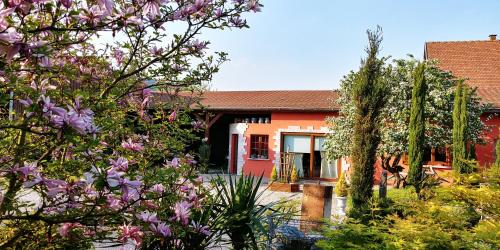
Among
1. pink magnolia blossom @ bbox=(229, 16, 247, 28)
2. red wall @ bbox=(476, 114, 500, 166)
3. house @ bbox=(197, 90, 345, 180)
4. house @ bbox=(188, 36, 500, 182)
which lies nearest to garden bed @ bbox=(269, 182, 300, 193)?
house @ bbox=(188, 36, 500, 182)

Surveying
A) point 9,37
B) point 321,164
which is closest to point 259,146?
point 321,164

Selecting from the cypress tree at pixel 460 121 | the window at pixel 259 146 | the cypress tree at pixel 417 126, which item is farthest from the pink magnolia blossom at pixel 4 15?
the window at pixel 259 146

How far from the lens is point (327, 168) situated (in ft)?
59.3

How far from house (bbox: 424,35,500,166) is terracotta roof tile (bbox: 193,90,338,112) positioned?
16.2ft

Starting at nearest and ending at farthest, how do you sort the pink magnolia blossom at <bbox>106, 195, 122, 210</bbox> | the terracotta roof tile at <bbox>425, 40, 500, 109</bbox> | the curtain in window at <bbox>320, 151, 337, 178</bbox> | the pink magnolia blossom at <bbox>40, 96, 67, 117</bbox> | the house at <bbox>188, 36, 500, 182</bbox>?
the pink magnolia blossom at <bbox>40, 96, 67, 117</bbox>
the pink magnolia blossom at <bbox>106, 195, 122, 210</bbox>
the house at <bbox>188, 36, 500, 182</bbox>
the curtain in window at <bbox>320, 151, 337, 178</bbox>
the terracotta roof tile at <bbox>425, 40, 500, 109</bbox>

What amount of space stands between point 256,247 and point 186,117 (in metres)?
1.41

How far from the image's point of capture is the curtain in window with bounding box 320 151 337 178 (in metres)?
17.9

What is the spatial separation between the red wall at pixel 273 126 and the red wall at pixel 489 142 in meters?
5.57

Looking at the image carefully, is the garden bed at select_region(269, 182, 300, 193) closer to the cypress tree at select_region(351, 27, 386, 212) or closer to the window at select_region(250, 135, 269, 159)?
the window at select_region(250, 135, 269, 159)

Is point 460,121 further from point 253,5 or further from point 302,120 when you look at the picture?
point 253,5

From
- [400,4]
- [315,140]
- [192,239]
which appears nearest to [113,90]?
[192,239]

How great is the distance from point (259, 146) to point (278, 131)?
3.65ft

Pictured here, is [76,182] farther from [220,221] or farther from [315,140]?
[315,140]

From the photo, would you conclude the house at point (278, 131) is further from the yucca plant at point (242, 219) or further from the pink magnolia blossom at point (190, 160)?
the pink magnolia blossom at point (190, 160)
